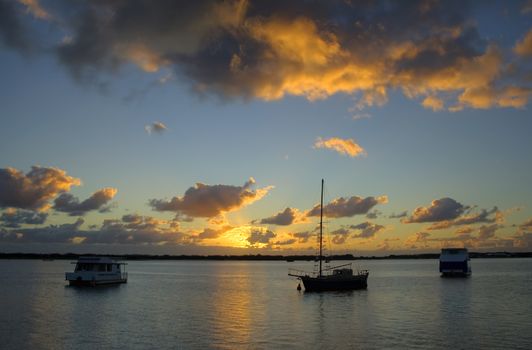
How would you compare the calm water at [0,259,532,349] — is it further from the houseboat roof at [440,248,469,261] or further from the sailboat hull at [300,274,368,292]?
the houseboat roof at [440,248,469,261]

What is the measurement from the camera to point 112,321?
4997 cm

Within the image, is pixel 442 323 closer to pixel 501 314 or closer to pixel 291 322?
pixel 501 314

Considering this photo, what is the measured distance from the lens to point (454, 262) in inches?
4951

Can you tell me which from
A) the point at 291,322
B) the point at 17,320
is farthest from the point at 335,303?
the point at 17,320

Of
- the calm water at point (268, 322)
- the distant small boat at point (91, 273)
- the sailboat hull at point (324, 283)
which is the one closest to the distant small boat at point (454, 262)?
the calm water at point (268, 322)

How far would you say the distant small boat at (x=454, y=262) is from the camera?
409ft

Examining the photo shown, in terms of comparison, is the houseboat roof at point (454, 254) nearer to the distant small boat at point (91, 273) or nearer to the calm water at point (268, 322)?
the calm water at point (268, 322)

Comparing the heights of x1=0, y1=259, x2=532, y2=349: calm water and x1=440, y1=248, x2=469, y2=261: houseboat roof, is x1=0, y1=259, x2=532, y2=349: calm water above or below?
below

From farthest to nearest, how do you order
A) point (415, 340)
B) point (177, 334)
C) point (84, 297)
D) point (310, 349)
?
point (84, 297) → point (177, 334) → point (415, 340) → point (310, 349)

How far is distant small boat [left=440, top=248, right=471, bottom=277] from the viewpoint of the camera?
12475 cm

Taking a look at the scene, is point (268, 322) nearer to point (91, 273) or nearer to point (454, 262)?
point (91, 273)

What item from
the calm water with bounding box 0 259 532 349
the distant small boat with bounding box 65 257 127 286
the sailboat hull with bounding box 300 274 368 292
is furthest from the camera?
the distant small boat with bounding box 65 257 127 286

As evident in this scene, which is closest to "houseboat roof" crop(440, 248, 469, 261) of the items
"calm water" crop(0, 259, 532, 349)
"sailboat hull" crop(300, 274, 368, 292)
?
"calm water" crop(0, 259, 532, 349)

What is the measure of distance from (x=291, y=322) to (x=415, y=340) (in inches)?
571
